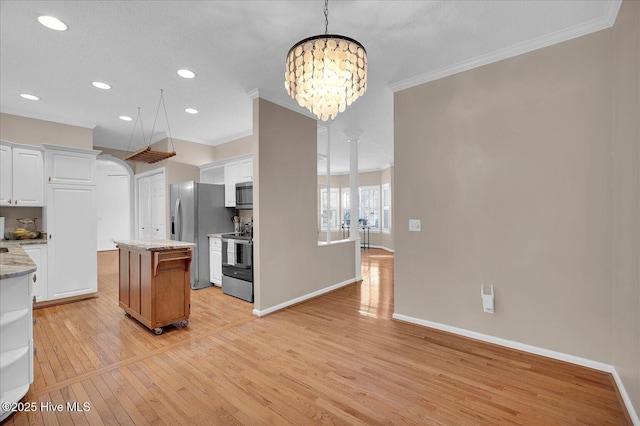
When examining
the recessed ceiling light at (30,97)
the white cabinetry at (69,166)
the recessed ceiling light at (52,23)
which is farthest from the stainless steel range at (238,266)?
the recessed ceiling light at (30,97)

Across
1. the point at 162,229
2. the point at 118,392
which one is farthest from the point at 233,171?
the point at 118,392

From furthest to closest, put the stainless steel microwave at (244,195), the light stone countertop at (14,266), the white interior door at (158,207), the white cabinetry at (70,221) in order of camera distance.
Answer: the white interior door at (158,207) < the stainless steel microwave at (244,195) < the white cabinetry at (70,221) < the light stone countertop at (14,266)

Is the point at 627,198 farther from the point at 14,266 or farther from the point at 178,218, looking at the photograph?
the point at 178,218

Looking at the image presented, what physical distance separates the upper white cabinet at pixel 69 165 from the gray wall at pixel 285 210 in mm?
2770

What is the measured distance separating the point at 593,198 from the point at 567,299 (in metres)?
0.87

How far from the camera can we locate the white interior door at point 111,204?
31.3ft

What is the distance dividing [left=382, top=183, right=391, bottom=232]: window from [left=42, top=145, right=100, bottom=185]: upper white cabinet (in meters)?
7.76

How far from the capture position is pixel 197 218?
4969 millimetres

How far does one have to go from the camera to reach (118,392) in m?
2.08

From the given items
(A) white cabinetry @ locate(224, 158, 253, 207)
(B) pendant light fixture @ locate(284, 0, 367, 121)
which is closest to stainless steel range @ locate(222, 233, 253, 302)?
(A) white cabinetry @ locate(224, 158, 253, 207)

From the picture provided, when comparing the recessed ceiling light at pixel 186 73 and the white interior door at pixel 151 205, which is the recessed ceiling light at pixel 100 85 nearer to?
the recessed ceiling light at pixel 186 73

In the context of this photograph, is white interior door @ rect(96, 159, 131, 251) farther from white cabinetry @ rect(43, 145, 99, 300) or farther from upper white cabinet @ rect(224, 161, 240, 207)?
upper white cabinet @ rect(224, 161, 240, 207)

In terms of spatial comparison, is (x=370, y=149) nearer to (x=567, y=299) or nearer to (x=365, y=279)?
(x=365, y=279)

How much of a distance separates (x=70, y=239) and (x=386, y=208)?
8.24 metres
